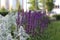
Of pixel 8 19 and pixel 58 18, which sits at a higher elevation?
pixel 8 19

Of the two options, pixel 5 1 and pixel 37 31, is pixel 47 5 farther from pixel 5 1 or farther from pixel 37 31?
pixel 37 31

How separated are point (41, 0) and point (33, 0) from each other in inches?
27.1

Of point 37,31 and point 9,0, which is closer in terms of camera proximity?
point 37,31

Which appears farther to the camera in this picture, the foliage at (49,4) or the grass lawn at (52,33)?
the foliage at (49,4)

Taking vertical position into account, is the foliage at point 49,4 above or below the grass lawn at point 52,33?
below

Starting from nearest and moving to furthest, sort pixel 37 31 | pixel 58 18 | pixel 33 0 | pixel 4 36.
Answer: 1. pixel 4 36
2. pixel 37 31
3. pixel 58 18
4. pixel 33 0

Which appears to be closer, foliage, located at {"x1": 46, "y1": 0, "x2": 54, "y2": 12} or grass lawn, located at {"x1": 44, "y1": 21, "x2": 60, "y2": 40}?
grass lawn, located at {"x1": 44, "y1": 21, "x2": 60, "y2": 40}

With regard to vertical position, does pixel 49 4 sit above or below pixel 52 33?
below

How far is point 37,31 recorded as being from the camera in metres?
4.45

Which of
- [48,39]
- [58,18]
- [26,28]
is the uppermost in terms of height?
[26,28]

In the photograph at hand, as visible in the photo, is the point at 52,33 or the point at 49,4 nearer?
the point at 52,33

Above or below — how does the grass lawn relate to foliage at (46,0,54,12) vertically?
above

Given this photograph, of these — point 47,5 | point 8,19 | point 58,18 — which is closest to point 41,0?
point 47,5

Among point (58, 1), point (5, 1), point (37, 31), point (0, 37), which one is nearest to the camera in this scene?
point (0, 37)
